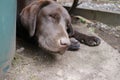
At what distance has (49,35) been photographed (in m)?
2.06

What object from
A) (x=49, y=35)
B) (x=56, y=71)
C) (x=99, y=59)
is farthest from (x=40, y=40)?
(x=99, y=59)

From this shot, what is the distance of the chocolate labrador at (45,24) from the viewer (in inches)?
80.2

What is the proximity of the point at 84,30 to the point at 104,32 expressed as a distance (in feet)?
0.88

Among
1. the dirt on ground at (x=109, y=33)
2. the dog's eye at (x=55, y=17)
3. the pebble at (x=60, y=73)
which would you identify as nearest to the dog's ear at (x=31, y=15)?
the dog's eye at (x=55, y=17)

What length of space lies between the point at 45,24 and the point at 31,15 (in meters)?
0.13

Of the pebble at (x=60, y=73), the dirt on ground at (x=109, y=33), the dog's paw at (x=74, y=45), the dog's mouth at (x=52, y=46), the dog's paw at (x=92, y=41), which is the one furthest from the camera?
the dirt on ground at (x=109, y=33)

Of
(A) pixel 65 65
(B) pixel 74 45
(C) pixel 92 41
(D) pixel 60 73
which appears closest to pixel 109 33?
(C) pixel 92 41

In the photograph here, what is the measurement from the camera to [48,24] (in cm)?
213

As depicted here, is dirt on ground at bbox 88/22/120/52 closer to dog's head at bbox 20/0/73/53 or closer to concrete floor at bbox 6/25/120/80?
concrete floor at bbox 6/25/120/80

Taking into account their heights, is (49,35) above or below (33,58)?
above

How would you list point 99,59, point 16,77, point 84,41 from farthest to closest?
point 84,41, point 99,59, point 16,77

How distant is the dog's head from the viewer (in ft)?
6.66

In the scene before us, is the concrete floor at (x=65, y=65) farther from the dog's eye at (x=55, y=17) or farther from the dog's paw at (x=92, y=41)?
the dog's eye at (x=55, y=17)

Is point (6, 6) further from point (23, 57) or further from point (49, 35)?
point (23, 57)
